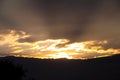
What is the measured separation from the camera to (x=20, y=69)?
60781 millimetres

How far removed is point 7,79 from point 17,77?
203 cm

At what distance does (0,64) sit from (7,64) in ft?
3.78

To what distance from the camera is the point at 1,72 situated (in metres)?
58.5

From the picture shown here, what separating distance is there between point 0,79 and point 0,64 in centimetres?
296

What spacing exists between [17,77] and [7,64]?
273cm

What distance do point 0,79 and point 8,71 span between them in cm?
225

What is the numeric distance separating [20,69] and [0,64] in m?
3.48

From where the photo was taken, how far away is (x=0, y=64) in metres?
59.6

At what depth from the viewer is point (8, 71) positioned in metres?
59.3

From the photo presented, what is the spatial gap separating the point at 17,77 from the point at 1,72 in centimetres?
315

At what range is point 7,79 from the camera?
193 ft

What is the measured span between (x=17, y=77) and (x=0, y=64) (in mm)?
3565

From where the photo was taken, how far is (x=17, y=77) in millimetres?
60375
